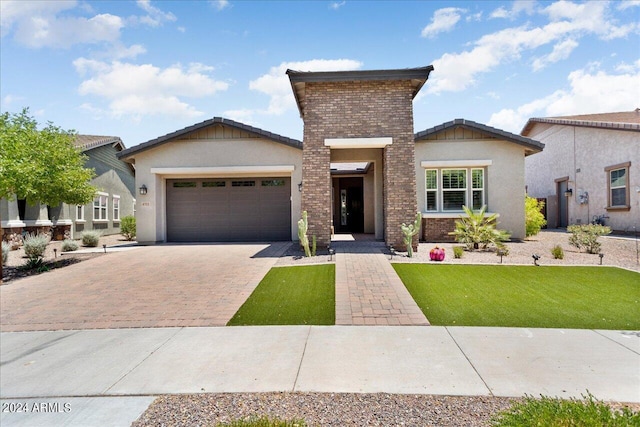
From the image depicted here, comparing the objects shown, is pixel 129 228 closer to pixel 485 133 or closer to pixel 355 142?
pixel 355 142

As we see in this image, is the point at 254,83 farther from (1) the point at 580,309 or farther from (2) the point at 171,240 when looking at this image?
(1) the point at 580,309

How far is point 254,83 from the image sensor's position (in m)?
12.3

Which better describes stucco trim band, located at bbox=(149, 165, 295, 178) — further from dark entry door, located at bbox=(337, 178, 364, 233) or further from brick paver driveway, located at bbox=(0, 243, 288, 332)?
dark entry door, located at bbox=(337, 178, 364, 233)

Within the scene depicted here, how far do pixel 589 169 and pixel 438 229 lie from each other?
11190 mm

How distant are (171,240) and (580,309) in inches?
592

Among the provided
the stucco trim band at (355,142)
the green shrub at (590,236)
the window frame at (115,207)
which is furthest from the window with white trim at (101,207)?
the green shrub at (590,236)

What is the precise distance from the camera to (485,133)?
46.6 ft

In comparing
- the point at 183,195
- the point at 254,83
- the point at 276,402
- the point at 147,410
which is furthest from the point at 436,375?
the point at 183,195

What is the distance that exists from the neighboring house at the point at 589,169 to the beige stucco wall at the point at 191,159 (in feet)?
50.5

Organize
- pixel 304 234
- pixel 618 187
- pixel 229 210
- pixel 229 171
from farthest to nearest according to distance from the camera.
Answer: pixel 618 187, pixel 229 210, pixel 229 171, pixel 304 234

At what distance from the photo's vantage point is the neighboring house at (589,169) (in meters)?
16.2

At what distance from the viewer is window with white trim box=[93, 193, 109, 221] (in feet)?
73.0

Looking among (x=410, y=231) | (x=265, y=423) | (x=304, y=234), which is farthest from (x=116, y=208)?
(x=265, y=423)

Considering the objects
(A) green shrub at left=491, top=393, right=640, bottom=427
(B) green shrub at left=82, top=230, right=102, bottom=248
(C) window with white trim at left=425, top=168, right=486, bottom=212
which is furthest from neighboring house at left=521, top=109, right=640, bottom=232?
(B) green shrub at left=82, top=230, right=102, bottom=248
